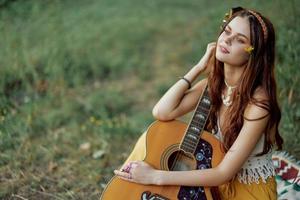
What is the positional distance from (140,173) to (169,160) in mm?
214

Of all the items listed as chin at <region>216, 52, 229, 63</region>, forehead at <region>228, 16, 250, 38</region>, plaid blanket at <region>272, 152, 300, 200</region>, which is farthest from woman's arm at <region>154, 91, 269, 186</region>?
plaid blanket at <region>272, 152, 300, 200</region>

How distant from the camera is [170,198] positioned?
2.64m

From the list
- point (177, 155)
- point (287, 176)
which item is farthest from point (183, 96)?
point (287, 176)

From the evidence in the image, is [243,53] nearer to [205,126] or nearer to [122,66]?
[205,126]

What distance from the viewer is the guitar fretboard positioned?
2737mm

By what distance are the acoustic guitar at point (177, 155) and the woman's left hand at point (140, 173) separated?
0.03 meters

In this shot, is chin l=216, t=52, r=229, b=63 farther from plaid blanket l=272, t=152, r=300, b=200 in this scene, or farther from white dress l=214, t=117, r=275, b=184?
plaid blanket l=272, t=152, r=300, b=200

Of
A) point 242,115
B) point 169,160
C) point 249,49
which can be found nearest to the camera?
point 249,49

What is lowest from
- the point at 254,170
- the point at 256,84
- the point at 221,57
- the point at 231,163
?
the point at 254,170

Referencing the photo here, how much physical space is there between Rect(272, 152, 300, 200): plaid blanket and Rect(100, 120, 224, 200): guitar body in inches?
30.4

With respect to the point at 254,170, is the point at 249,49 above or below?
above

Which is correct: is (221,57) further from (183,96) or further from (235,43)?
(183,96)

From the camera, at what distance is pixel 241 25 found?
8.48ft

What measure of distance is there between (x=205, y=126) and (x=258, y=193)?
1.41 feet
